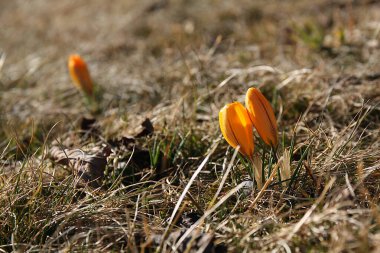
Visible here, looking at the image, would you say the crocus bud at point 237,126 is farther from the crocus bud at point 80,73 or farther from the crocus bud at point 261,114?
the crocus bud at point 80,73

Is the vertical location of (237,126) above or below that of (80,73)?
below

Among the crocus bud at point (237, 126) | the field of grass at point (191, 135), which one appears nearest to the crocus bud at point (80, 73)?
the field of grass at point (191, 135)

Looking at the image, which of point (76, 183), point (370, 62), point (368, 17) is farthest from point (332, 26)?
point (76, 183)

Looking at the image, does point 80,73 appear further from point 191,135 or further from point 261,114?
point 261,114

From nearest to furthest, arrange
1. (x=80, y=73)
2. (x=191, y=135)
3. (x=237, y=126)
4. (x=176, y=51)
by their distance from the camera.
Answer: (x=237, y=126), (x=191, y=135), (x=80, y=73), (x=176, y=51)

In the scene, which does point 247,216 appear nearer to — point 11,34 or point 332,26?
point 332,26

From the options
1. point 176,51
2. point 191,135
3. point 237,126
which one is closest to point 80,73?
point 191,135

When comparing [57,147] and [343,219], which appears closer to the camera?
[343,219]
